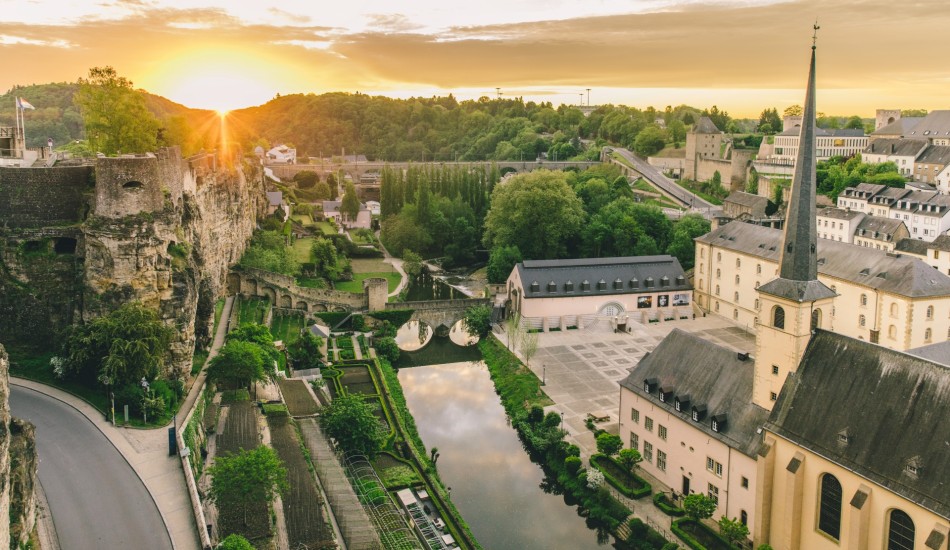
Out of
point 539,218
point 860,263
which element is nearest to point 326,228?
point 539,218

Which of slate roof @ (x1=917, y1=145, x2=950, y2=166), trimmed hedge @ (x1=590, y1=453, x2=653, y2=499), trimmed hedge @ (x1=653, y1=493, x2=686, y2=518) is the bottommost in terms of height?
trimmed hedge @ (x1=653, y1=493, x2=686, y2=518)

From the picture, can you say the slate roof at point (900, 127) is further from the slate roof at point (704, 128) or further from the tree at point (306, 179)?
the tree at point (306, 179)

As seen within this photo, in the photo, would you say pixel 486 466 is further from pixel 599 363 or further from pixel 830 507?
pixel 830 507

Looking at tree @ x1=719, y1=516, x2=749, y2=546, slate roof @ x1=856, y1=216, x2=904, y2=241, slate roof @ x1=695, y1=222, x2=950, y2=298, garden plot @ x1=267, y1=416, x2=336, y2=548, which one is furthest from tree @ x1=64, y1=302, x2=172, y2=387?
slate roof @ x1=856, y1=216, x2=904, y2=241

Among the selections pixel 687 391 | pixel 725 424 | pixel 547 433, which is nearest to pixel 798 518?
pixel 725 424

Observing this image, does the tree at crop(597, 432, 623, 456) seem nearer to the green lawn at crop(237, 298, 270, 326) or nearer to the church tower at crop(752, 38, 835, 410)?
the church tower at crop(752, 38, 835, 410)

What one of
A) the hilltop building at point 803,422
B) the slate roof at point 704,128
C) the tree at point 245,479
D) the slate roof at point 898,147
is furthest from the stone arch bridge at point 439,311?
the slate roof at point 704,128
